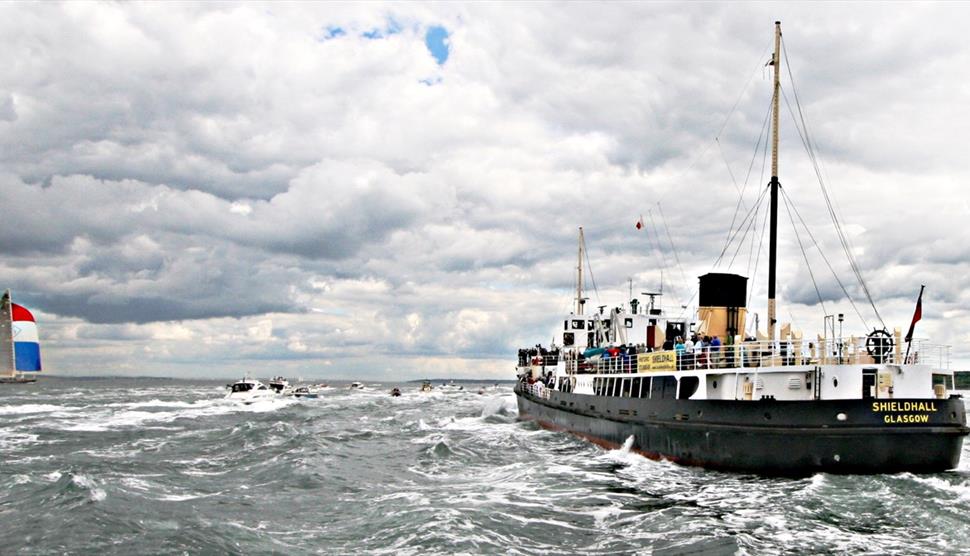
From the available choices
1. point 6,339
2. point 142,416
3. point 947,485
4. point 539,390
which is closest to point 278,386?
point 142,416

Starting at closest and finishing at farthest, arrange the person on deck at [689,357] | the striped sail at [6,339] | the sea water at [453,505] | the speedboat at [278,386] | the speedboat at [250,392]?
the sea water at [453,505] → the person on deck at [689,357] → the speedboat at [250,392] → the speedboat at [278,386] → the striped sail at [6,339]

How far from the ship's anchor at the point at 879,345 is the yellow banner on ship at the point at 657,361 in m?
6.79

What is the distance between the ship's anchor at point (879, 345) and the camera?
23.9m

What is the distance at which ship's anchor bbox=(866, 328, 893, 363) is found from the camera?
23.9 meters

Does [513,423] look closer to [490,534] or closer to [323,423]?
[323,423]

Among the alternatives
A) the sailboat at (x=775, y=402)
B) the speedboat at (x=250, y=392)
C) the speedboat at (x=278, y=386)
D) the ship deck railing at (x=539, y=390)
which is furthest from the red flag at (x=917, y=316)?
the speedboat at (x=278, y=386)

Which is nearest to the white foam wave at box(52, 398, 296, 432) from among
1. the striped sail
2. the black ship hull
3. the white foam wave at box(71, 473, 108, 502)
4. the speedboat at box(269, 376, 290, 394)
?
the speedboat at box(269, 376, 290, 394)

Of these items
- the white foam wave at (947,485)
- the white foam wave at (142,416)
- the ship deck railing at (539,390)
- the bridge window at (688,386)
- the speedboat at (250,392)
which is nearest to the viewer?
the white foam wave at (947,485)

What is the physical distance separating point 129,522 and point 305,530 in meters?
4.57

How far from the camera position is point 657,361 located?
1185 inches

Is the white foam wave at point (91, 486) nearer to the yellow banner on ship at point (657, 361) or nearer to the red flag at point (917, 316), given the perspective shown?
the yellow banner on ship at point (657, 361)

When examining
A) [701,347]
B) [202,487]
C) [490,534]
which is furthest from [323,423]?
[490,534]

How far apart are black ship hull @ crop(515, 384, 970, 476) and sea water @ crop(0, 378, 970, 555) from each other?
490 mm

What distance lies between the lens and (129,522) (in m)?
19.0
